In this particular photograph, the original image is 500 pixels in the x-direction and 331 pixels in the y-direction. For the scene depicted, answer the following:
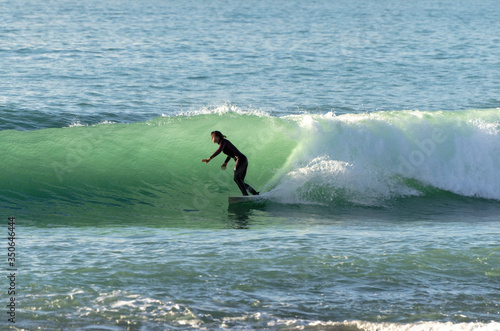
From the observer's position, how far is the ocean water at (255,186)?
6.12m

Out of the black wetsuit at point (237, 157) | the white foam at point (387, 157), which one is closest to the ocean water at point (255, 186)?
the white foam at point (387, 157)

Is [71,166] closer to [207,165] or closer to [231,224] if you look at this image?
[207,165]

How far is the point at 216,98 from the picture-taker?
2034 cm

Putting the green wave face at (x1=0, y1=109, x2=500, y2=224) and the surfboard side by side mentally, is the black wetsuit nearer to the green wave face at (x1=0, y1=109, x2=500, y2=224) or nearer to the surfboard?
the surfboard

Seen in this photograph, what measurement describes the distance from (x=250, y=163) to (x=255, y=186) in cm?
83

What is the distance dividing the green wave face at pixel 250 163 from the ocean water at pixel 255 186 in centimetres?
4

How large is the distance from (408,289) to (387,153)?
22.6ft

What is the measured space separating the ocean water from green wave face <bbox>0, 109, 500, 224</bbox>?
4 cm

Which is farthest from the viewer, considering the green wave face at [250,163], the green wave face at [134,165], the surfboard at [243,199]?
the green wave face at [250,163]

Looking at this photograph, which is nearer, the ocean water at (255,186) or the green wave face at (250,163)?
the ocean water at (255,186)

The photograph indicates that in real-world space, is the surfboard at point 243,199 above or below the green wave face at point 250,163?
below

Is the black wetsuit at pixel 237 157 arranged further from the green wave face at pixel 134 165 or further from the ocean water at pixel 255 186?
the green wave face at pixel 134 165

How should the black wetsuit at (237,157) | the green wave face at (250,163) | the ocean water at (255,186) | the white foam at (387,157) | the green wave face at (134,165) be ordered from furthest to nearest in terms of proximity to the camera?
1. the white foam at (387,157)
2. the green wave face at (250,163)
3. the green wave face at (134,165)
4. the black wetsuit at (237,157)
5. the ocean water at (255,186)

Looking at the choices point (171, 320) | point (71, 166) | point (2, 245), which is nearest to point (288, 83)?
point (71, 166)
